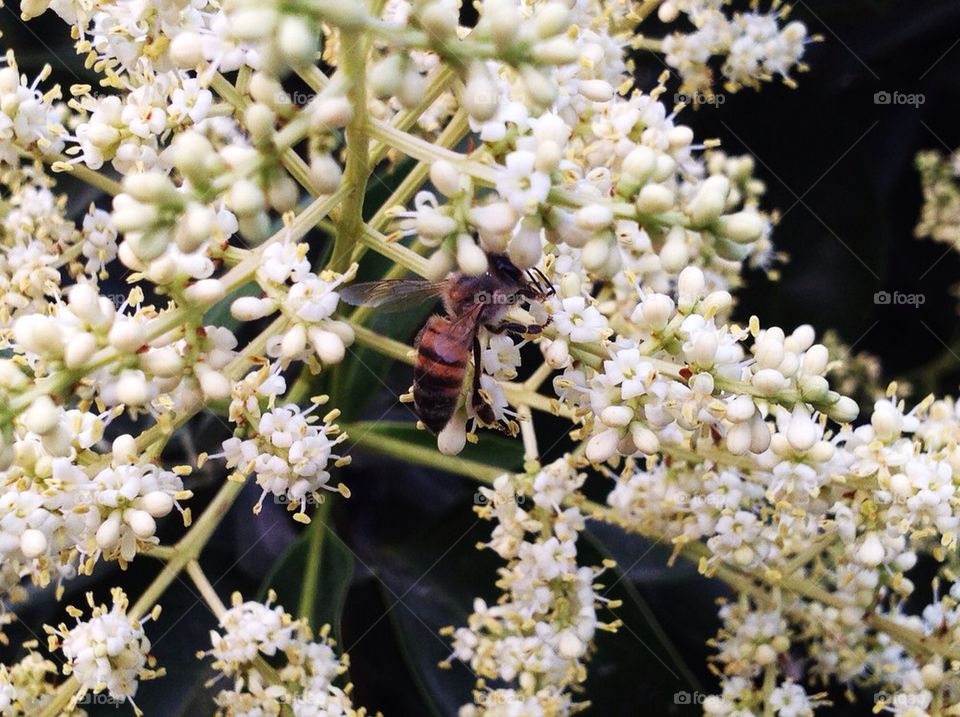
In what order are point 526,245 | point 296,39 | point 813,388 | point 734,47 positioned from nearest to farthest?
point 296,39 < point 526,245 < point 813,388 < point 734,47

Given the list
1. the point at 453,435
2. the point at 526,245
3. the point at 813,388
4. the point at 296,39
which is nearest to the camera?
the point at 296,39

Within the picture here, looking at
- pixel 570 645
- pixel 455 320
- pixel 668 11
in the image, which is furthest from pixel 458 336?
pixel 668 11

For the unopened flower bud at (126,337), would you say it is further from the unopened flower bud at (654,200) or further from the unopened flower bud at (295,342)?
the unopened flower bud at (654,200)

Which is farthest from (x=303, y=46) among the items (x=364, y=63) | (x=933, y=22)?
(x=933, y=22)

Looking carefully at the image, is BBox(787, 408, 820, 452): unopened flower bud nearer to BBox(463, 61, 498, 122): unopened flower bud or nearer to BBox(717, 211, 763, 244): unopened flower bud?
BBox(717, 211, 763, 244): unopened flower bud

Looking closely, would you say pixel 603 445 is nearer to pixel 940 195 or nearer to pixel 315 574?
pixel 315 574

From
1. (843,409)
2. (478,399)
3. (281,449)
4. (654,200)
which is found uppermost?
(654,200)

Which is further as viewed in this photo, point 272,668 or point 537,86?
point 272,668
